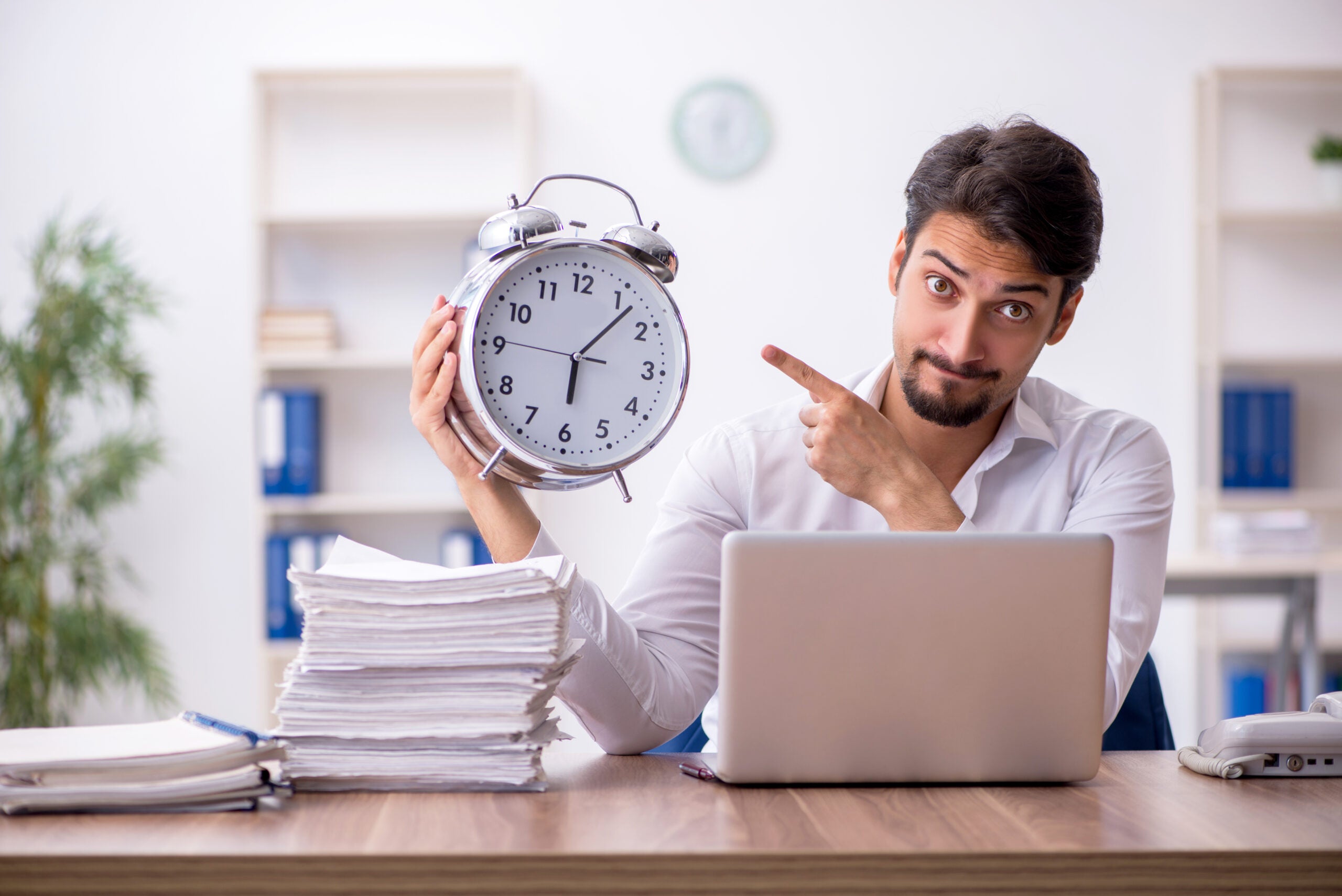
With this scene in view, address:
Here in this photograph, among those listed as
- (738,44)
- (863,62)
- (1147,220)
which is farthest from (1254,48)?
(738,44)

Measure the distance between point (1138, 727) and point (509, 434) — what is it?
92 cm

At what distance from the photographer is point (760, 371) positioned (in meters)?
3.66

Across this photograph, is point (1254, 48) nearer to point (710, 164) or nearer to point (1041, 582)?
point (710, 164)

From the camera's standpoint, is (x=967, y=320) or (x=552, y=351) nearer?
(x=552, y=351)

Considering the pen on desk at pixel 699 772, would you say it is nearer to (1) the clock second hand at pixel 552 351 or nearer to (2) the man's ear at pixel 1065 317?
(1) the clock second hand at pixel 552 351

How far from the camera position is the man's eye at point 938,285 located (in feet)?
4.91

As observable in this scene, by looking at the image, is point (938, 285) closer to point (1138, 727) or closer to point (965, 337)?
point (965, 337)

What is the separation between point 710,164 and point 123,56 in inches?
71.1

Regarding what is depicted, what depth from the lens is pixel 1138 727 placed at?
147 cm

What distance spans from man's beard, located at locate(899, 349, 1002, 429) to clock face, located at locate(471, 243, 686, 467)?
1.81 feet

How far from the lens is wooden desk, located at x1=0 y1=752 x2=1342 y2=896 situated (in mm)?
792

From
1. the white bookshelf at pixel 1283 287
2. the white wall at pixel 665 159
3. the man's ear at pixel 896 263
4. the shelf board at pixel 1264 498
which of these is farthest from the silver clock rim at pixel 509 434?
the white bookshelf at pixel 1283 287

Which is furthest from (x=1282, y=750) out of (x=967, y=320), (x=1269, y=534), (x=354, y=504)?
(x=354, y=504)

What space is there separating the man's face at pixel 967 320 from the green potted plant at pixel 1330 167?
8.20ft
